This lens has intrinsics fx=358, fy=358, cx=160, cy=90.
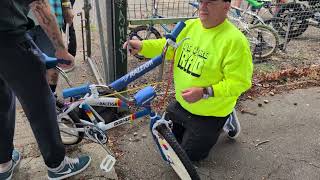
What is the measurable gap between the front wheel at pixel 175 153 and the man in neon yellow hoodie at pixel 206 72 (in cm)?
26

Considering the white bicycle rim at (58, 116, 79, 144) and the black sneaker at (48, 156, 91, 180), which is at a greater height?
the white bicycle rim at (58, 116, 79, 144)

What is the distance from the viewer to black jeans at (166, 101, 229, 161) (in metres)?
2.81

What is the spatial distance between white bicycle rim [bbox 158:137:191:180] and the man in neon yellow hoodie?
0.95 feet

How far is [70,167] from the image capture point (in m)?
2.65

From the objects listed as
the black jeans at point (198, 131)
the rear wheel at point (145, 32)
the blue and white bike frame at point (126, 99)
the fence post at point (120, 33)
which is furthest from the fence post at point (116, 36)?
the rear wheel at point (145, 32)

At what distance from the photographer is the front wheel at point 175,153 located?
7.67 feet

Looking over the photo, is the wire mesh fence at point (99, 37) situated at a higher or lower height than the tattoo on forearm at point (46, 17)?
lower

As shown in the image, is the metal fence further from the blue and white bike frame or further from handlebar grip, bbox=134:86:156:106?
handlebar grip, bbox=134:86:156:106

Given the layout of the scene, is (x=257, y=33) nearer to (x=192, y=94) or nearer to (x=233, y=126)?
(x=233, y=126)

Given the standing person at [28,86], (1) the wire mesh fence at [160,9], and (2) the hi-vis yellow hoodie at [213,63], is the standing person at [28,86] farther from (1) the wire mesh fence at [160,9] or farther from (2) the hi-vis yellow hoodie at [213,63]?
(1) the wire mesh fence at [160,9]

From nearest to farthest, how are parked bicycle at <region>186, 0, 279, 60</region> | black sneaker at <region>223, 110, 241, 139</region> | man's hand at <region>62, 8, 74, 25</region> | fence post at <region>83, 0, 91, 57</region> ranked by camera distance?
black sneaker at <region>223, 110, 241, 139</region> → man's hand at <region>62, 8, 74, 25</region> → fence post at <region>83, 0, 91, 57</region> → parked bicycle at <region>186, 0, 279, 60</region>

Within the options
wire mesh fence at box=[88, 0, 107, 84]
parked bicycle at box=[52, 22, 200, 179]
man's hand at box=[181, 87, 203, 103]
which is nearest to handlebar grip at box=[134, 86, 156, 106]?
parked bicycle at box=[52, 22, 200, 179]

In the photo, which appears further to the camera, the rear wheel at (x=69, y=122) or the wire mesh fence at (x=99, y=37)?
the wire mesh fence at (x=99, y=37)

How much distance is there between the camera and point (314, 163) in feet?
9.95
